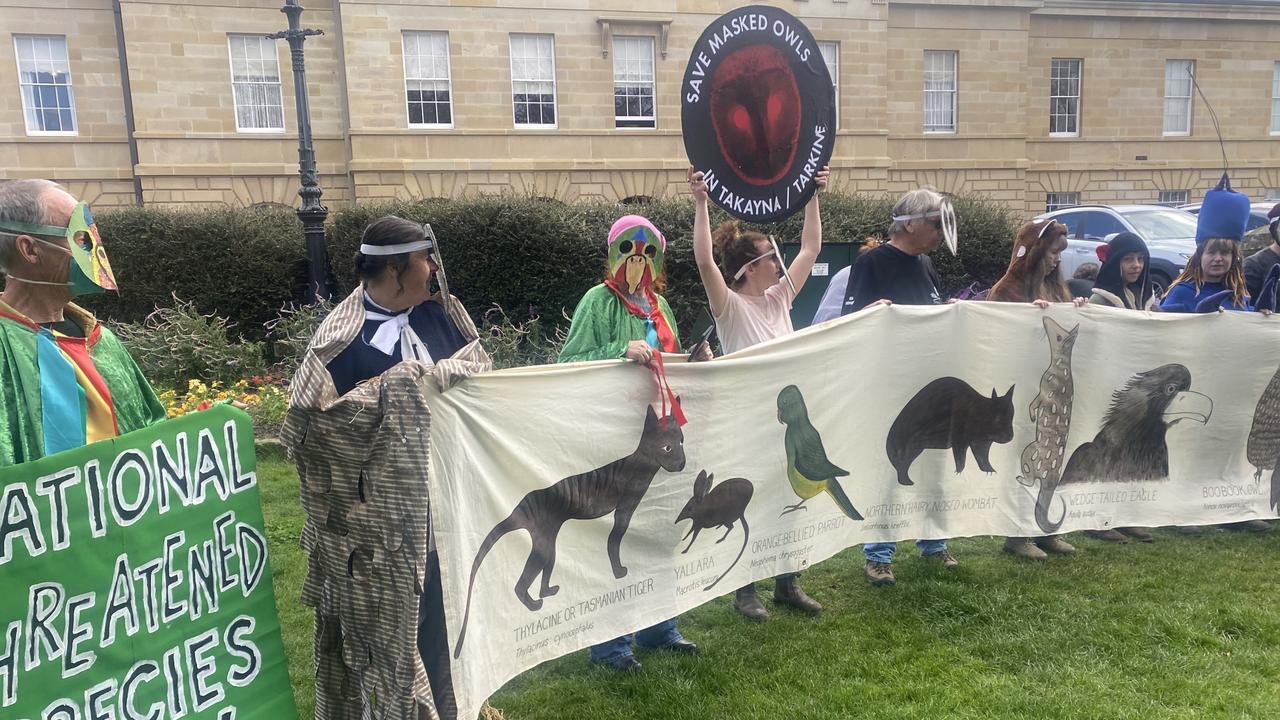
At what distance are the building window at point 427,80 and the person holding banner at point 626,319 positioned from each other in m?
20.4

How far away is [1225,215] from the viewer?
5359 millimetres

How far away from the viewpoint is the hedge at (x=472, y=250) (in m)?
11.8

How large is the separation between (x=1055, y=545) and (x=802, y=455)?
2.09 m

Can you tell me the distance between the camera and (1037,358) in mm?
4699

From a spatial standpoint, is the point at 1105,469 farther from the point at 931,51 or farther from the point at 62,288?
the point at 931,51

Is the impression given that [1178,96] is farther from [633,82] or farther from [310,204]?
[310,204]

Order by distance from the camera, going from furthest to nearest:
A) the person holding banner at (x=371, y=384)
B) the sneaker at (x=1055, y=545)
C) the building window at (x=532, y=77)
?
the building window at (x=532, y=77) → the sneaker at (x=1055, y=545) → the person holding banner at (x=371, y=384)

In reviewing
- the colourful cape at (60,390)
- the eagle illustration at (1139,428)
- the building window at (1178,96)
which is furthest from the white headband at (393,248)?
the building window at (1178,96)

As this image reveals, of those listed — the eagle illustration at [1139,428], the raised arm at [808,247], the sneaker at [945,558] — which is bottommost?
the sneaker at [945,558]

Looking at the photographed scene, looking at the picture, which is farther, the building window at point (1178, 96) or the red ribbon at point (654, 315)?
the building window at point (1178, 96)

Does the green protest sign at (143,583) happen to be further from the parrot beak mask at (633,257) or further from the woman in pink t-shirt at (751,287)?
the woman in pink t-shirt at (751,287)

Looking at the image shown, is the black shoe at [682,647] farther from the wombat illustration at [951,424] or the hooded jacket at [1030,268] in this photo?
the hooded jacket at [1030,268]

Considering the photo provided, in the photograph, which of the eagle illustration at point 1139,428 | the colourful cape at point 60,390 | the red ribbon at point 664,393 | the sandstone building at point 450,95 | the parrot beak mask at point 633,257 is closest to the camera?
the colourful cape at point 60,390

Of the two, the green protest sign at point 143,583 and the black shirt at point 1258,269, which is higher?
the black shirt at point 1258,269
